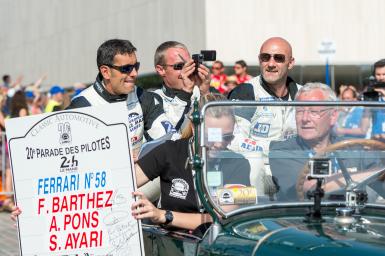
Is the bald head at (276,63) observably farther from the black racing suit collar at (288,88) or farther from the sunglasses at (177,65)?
the sunglasses at (177,65)

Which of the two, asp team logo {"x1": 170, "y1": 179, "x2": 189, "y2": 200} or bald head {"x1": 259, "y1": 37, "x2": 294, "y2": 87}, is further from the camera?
bald head {"x1": 259, "y1": 37, "x2": 294, "y2": 87}

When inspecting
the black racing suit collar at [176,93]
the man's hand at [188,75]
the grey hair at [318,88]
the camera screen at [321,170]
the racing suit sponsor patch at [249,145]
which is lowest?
the camera screen at [321,170]

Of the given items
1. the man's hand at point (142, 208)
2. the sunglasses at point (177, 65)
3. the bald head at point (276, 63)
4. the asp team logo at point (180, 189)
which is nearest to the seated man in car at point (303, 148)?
the man's hand at point (142, 208)

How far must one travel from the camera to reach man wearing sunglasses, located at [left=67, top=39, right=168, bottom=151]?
6027 mm

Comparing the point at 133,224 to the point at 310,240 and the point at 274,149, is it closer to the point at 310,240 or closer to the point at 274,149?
the point at 274,149

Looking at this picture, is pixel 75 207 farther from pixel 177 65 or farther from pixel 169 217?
pixel 177 65

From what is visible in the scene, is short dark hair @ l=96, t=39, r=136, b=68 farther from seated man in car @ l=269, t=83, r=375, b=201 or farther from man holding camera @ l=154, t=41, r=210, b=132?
seated man in car @ l=269, t=83, r=375, b=201

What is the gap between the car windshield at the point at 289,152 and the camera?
14.2 ft

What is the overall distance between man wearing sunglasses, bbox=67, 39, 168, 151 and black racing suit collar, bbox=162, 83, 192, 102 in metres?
0.19

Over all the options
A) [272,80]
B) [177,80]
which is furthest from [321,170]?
[177,80]

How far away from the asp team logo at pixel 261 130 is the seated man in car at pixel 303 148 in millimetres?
77

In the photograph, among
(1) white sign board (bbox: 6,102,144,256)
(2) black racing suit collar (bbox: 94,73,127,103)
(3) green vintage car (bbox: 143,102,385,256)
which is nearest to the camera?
(3) green vintage car (bbox: 143,102,385,256)

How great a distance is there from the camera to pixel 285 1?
26.4 meters
